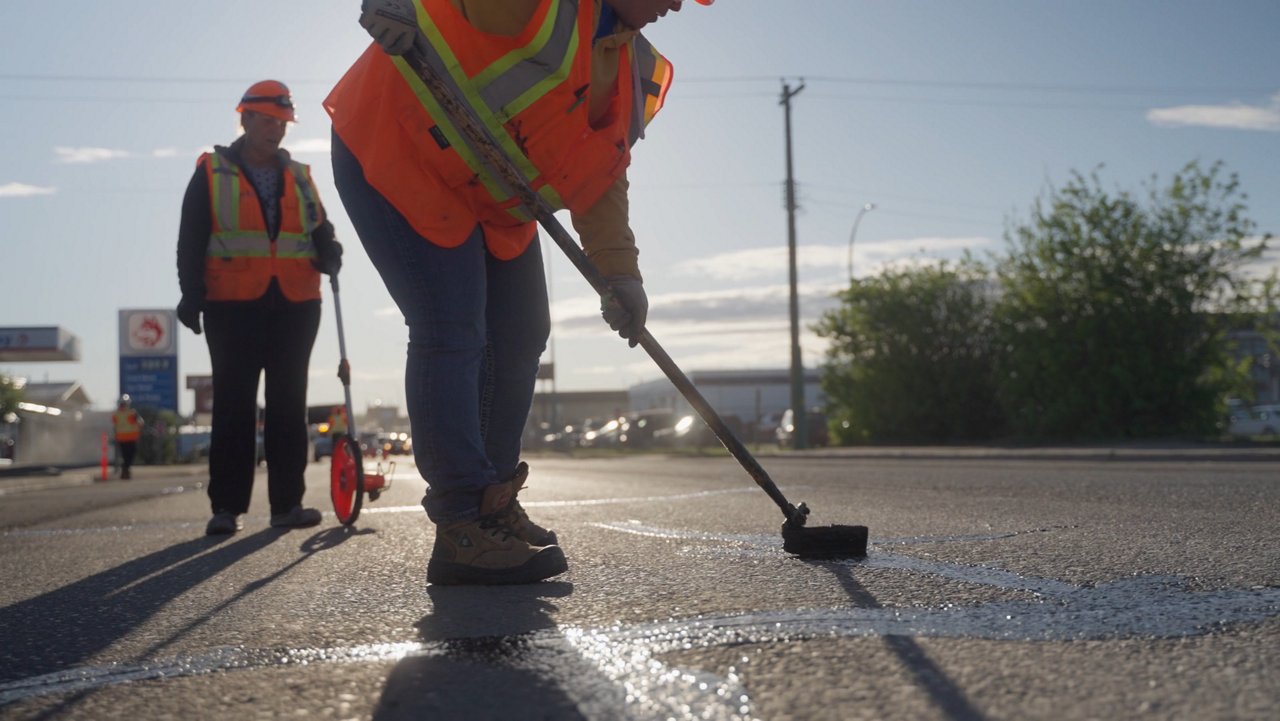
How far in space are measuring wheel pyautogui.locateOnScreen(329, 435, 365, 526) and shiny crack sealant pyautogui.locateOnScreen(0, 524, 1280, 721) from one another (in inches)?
117

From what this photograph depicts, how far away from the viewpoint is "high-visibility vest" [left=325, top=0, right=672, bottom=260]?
10.5ft

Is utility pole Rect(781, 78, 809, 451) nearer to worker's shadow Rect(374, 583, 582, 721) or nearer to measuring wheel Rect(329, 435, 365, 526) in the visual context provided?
measuring wheel Rect(329, 435, 365, 526)

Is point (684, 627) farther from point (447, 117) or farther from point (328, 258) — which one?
point (328, 258)

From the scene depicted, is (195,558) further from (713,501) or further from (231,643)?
(713,501)

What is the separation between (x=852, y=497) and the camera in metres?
5.96

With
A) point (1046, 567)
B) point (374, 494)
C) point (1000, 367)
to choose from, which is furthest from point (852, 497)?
point (1000, 367)

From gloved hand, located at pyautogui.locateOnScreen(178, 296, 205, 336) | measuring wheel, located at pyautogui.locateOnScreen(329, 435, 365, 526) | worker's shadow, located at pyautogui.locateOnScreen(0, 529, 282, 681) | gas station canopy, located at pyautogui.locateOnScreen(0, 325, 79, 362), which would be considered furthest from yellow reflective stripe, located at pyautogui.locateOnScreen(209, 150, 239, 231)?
gas station canopy, located at pyautogui.locateOnScreen(0, 325, 79, 362)

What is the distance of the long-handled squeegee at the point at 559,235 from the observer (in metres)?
3.23

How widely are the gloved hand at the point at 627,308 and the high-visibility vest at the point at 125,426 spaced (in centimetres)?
2162

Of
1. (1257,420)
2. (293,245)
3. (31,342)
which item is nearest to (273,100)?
(293,245)

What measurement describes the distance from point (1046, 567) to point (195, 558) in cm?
264

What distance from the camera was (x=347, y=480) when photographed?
546 cm

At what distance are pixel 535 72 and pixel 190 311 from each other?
2813 mm

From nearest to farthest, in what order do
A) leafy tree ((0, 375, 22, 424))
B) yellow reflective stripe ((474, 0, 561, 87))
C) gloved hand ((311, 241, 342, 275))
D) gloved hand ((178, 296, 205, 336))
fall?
1. yellow reflective stripe ((474, 0, 561, 87))
2. gloved hand ((178, 296, 205, 336))
3. gloved hand ((311, 241, 342, 275))
4. leafy tree ((0, 375, 22, 424))
